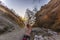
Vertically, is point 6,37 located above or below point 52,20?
below

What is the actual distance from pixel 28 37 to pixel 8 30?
21 centimetres

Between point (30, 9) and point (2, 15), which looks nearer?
point (2, 15)

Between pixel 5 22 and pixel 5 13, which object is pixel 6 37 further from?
pixel 5 13

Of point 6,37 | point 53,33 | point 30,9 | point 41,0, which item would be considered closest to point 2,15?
point 6,37

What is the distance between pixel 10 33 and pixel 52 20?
105 centimetres

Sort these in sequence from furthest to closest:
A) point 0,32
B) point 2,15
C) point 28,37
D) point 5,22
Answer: point 2,15
point 5,22
point 0,32
point 28,37

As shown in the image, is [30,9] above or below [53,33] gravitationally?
above

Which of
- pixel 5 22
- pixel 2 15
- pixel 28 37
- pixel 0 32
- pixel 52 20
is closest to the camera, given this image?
pixel 28 37

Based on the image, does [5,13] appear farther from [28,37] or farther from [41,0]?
[41,0]

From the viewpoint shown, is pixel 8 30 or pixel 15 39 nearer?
pixel 15 39

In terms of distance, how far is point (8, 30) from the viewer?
1.06m

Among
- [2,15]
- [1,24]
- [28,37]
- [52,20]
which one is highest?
[52,20]

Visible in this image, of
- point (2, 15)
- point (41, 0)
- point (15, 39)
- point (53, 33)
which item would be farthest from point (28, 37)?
point (41, 0)

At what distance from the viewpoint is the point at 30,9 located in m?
3.21
